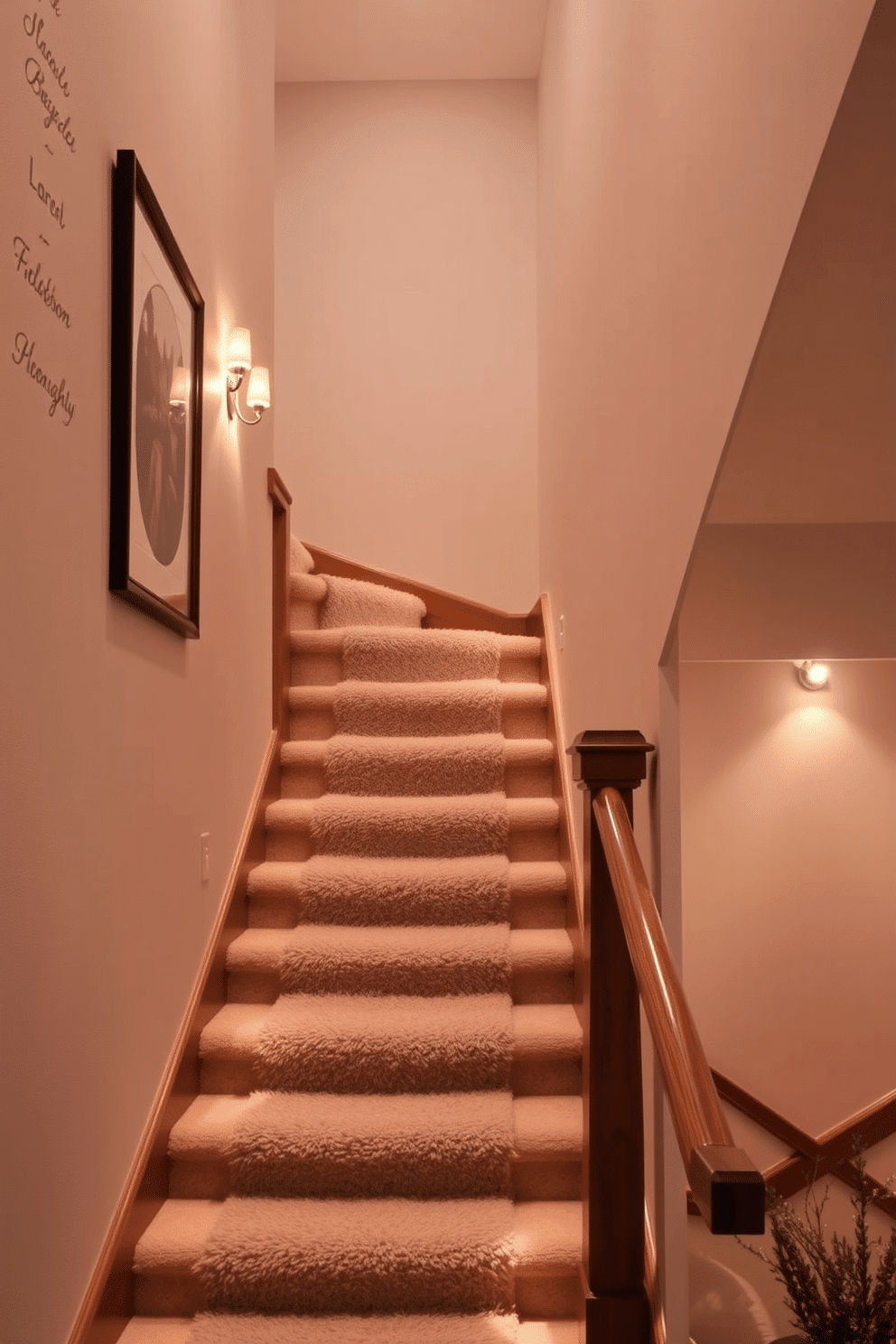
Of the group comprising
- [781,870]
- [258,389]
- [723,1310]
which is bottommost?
[723,1310]

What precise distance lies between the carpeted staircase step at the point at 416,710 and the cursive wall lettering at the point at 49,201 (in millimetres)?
2129

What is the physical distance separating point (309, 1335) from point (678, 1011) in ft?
3.55

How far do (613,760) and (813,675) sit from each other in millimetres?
1885

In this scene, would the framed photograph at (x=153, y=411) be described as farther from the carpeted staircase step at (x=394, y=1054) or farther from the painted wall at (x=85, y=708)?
the carpeted staircase step at (x=394, y=1054)

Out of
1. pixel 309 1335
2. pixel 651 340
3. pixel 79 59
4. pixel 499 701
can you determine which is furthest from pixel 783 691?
pixel 79 59

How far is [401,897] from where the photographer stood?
299 cm

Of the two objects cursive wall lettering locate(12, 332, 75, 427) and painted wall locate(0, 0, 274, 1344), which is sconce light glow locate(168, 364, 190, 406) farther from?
cursive wall lettering locate(12, 332, 75, 427)

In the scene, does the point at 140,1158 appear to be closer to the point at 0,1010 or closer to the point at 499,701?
the point at 0,1010

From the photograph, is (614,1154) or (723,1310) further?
(723,1310)

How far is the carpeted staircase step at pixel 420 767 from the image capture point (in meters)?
3.42

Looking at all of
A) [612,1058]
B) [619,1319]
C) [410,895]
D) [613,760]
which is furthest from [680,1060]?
[410,895]

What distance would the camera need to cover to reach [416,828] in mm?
3201

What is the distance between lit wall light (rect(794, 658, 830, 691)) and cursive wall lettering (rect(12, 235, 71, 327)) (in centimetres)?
→ 261

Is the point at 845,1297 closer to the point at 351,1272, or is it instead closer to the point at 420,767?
the point at 351,1272
